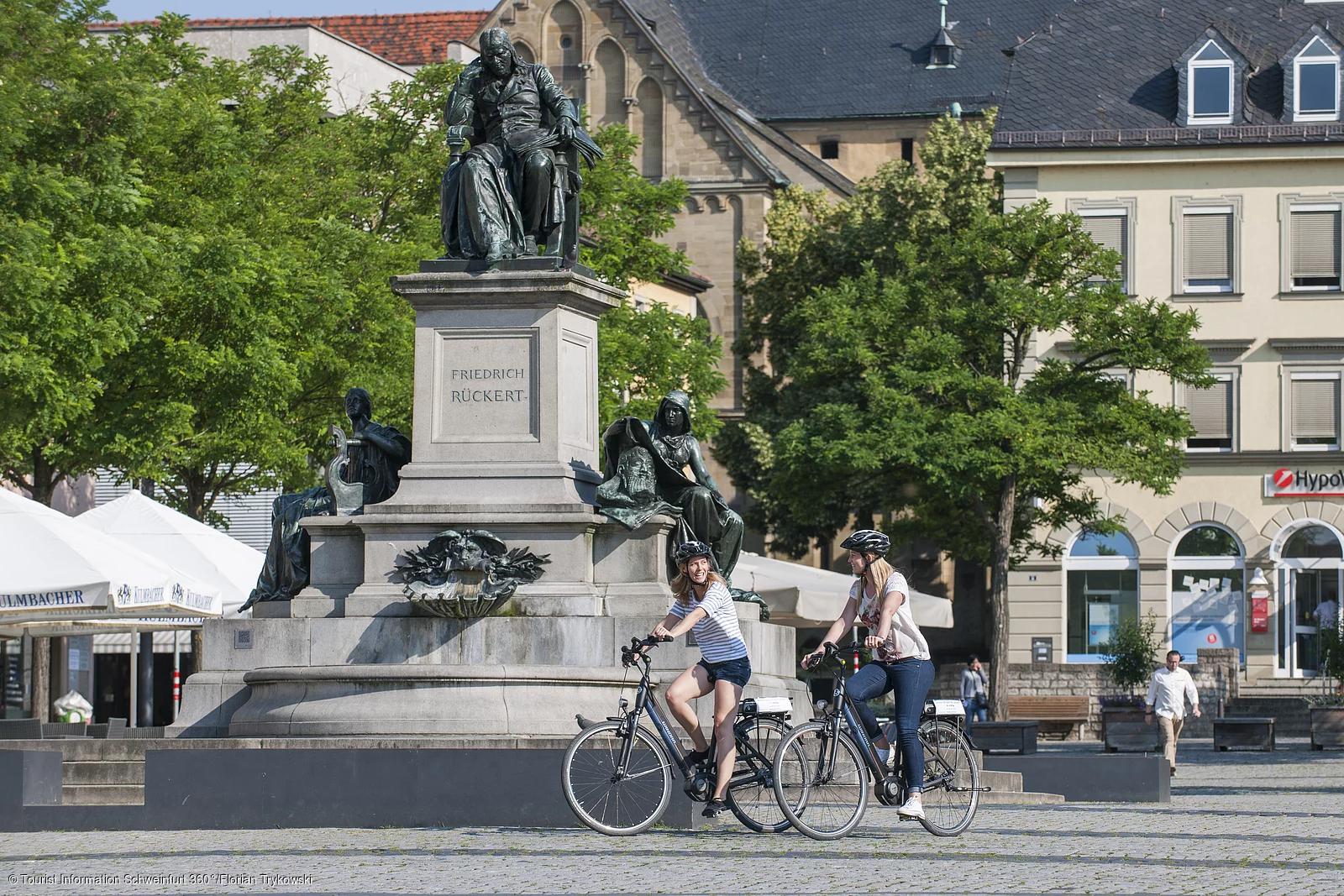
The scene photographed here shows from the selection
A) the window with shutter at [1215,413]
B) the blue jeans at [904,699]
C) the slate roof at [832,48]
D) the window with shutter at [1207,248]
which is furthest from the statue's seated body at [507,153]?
the slate roof at [832,48]

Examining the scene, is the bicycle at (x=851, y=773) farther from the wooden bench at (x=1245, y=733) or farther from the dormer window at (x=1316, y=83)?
the dormer window at (x=1316, y=83)

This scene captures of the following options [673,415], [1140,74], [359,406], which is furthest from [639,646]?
[1140,74]

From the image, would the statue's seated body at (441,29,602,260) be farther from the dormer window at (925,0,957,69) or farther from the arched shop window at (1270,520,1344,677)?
the dormer window at (925,0,957,69)

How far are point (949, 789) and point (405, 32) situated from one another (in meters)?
54.8

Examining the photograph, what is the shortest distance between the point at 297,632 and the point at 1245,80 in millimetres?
36270

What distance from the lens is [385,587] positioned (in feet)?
51.5

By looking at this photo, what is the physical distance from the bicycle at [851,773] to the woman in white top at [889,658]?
0.09 m

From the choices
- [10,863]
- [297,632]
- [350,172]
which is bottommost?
[10,863]

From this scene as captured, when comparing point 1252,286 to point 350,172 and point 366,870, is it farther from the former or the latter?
point 366,870

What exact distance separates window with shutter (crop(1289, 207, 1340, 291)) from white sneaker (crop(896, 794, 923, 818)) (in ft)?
120

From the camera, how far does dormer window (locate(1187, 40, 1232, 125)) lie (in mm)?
47688

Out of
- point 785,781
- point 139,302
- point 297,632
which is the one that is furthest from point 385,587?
point 139,302

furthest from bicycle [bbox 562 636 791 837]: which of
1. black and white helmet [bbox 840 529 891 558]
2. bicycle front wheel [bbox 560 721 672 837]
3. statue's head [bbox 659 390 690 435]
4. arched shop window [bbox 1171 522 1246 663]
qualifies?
arched shop window [bbox 1171 522 1246 663]

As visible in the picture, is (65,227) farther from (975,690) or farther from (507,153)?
(975,690)
